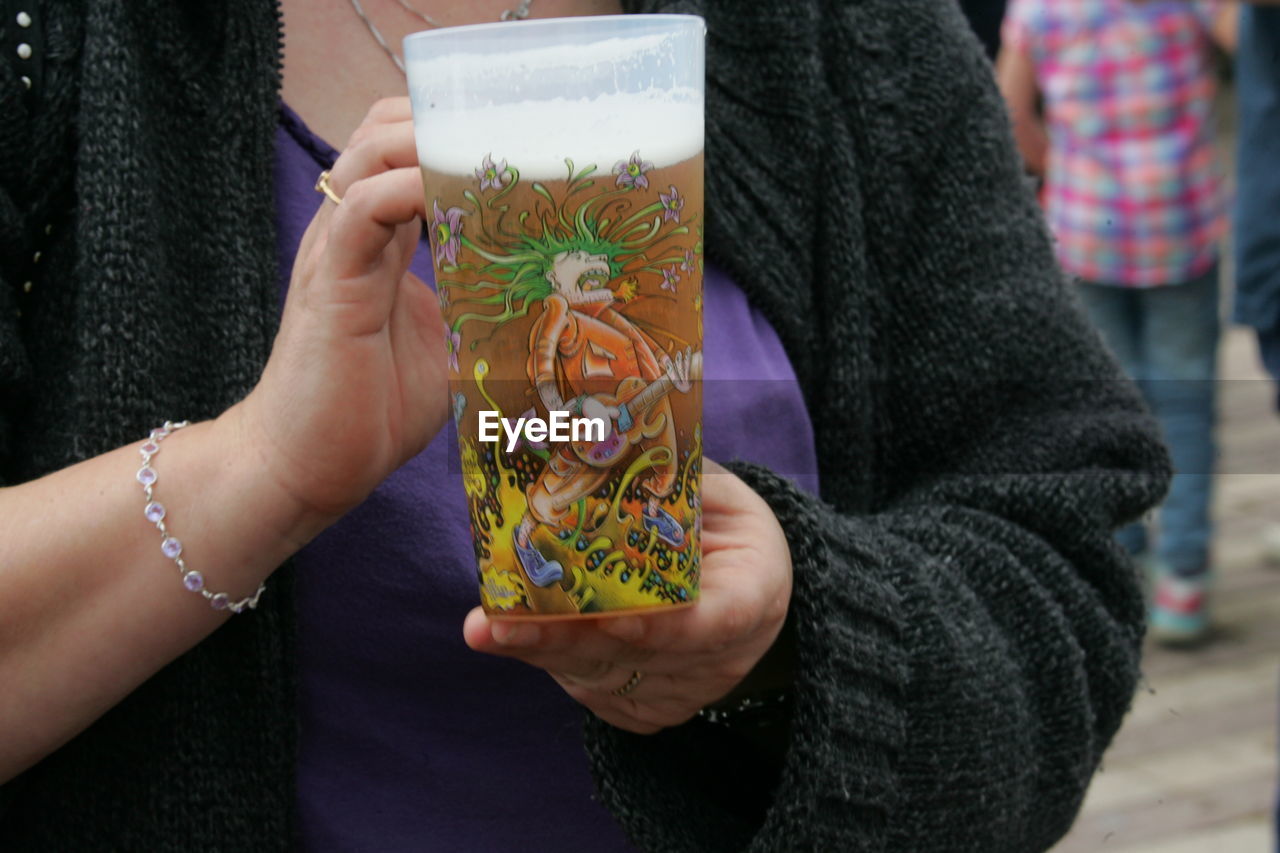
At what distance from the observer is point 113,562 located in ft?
2.85

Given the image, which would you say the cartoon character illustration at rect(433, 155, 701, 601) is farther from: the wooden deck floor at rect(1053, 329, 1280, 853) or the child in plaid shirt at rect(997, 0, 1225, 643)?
the child in plaid shirt at rect(997, 0, 1225, 643)

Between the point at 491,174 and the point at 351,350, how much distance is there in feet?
0.47

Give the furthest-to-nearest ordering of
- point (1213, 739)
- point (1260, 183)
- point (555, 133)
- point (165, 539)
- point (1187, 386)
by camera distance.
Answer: point (1187, 386), point (1213, 739), point (1260, 183), point (165, 539), point (555, 133)

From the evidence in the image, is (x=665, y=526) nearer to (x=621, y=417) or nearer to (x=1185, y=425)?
(x=621, y=417)

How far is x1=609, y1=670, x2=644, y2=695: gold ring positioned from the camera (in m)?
0.88

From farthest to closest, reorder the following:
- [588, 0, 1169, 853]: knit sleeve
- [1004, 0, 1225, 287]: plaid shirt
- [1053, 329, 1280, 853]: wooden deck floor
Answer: [1004, 0, 1225, 287]: plaid shirt, [1053, 329, 1280, 853]: wooden deck floor, [588, 0, 1169, 853]: knit sleeve

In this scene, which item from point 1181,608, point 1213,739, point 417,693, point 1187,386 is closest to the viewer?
point 417,693

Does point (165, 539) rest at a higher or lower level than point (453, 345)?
lower

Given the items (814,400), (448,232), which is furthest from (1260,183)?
(448,232)

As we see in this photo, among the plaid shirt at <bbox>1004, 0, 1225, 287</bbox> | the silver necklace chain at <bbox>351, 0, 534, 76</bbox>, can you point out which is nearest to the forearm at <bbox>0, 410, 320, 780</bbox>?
the silver necklace chain at <bbox>351, 0, 534, 76</bbox>

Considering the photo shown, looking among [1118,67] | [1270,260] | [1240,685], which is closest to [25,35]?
[1270,260]

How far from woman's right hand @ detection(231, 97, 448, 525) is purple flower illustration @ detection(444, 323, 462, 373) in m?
0.05

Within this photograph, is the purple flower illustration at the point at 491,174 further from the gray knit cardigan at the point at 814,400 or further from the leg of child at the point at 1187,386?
the leg of child at the point at 1187,386

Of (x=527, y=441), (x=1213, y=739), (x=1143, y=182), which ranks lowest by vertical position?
(x=1213, y=739)
